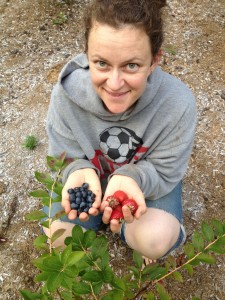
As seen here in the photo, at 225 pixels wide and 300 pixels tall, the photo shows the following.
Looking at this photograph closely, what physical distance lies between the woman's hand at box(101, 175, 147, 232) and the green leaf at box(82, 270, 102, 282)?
270 mm

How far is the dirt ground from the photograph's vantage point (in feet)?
7.34

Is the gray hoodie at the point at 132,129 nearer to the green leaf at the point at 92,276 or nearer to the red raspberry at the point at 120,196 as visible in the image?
the red raspberry at the point at 120,196

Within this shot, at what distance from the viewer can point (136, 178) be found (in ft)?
5.58

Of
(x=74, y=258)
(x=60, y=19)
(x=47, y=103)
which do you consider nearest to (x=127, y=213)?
(x=74, y=258)

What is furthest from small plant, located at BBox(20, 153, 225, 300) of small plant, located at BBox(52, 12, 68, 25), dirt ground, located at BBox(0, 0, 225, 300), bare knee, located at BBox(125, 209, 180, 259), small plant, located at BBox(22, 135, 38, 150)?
small plant, located at BBox(52, 12, 68, 25)

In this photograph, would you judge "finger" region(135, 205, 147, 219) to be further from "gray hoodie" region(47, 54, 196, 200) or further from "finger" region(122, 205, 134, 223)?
"gray hoodie" region(47, 54, 196, 200)

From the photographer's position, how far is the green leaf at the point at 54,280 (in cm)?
101

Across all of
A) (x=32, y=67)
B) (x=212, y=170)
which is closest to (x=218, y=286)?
(x=212, y=170)

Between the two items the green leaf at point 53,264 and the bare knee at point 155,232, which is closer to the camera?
the green leaf at point 53,264

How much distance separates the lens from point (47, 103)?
9.88ft

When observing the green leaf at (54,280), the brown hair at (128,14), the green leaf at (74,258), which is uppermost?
the brown hair at (128,14)

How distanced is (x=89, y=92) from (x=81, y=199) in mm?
515

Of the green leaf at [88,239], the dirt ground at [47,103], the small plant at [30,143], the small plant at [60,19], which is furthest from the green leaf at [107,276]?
the small plant at [60,19]

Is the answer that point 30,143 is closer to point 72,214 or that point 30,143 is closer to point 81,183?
point 81,183
